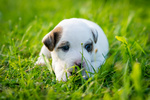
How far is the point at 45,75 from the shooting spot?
Answer: 130 inches

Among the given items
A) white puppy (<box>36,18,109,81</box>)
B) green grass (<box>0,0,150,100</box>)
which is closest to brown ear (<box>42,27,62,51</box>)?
white puppy (<box>36,18,109,81</box>)

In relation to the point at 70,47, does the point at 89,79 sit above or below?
below

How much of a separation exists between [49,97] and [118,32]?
10.4 ft

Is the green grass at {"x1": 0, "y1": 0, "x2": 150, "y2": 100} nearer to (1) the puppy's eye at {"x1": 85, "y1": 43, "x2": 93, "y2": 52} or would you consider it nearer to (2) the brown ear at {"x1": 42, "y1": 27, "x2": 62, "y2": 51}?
(1) the puppy's eye at {"x1": 85, "y1": 43, "x2": 93, "y2": 52}

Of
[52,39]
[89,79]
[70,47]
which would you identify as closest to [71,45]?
[70,47]

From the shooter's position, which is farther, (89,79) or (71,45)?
(71,45)

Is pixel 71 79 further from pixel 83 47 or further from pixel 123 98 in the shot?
pixel 123 98

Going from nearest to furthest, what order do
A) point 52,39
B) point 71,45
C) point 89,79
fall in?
point 89,79
point 71,45
point 52,39

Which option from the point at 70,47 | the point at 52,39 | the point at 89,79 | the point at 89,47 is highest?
the point at 52,39

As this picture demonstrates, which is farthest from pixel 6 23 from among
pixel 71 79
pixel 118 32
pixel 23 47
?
pixel 71 79

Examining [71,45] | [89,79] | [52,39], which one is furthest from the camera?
[52,39]

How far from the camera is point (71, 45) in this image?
3082 millimetres

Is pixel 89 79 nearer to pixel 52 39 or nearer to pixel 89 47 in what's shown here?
pixel 89 47

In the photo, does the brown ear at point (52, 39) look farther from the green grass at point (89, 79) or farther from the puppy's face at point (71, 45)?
the green grass at point (89, 79)
